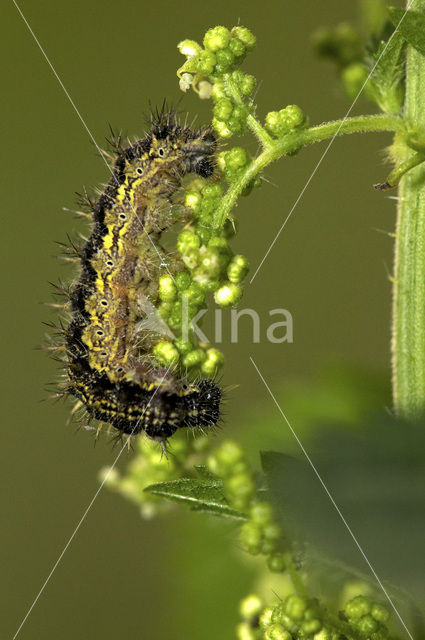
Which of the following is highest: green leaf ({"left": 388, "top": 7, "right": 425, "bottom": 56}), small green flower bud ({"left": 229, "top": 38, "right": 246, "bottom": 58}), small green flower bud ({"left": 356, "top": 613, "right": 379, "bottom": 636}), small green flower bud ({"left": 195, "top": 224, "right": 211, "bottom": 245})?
small green flower bud ({"left": 229, "top": 38, "right": 246, "bottom": 58})

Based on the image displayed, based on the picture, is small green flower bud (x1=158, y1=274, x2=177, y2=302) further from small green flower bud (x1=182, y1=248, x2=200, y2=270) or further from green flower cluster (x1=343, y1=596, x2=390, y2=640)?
green flower cluster (x1=343, y1=596, x2=390, y2=640)

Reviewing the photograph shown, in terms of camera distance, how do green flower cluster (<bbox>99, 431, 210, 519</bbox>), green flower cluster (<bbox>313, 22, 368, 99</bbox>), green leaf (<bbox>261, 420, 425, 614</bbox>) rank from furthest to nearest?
green flower cluster (<bbox>313, 22, 368, 99</bbox>)
green flower cluster (<bbox>99, 431, 210, 519</bbox>)
green leaf (<bbox>261, 420, 425, 614</bbox>)

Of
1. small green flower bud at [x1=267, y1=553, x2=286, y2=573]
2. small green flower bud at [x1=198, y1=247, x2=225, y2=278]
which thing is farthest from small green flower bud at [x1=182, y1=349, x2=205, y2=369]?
small green flower bud at [x1=267, y1=553, x2=286, y2=573]

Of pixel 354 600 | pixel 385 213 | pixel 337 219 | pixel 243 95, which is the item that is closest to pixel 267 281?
pixel 337 219

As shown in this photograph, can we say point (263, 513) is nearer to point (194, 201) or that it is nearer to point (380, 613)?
point (380, 613)

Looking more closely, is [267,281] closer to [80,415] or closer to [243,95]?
[80,415]

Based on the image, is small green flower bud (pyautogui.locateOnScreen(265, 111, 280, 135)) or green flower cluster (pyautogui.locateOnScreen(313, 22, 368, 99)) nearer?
small green flower bud (pyautogui.locateOnScreen(265, 111, 280, 135))

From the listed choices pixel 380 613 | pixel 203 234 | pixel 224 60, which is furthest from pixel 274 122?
pixel 380 613
